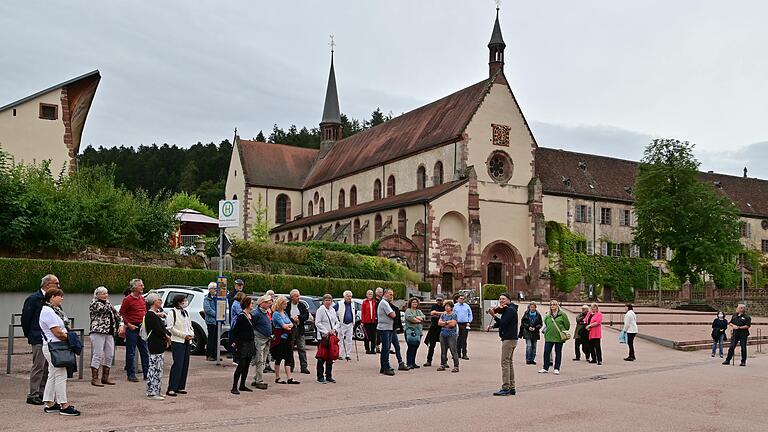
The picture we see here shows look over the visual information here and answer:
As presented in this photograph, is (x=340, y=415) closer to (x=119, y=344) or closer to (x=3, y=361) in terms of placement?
(x=3, y=361)

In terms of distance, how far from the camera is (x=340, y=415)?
11.9 metres

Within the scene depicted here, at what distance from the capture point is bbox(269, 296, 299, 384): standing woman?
14961 mm

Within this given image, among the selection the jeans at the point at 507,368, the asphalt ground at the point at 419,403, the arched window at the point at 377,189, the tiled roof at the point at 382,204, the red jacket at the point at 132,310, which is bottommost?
the asphalt ground at the point at 419,403

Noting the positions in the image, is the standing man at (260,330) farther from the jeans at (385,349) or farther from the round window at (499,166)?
the round window at (499,166)

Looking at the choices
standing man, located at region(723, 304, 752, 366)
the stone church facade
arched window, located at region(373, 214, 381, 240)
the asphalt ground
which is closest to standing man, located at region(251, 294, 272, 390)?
the asphalt ground

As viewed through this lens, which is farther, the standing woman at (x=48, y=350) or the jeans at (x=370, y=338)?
the jeans at (x=370, y=338)

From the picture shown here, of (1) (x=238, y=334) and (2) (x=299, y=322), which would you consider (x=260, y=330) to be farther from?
(2) (x=299, y=322)

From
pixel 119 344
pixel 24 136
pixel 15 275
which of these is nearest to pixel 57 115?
pixel 24 136

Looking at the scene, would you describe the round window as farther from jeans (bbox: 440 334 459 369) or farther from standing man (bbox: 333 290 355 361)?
jeans (bbox: 440 334 459 369)

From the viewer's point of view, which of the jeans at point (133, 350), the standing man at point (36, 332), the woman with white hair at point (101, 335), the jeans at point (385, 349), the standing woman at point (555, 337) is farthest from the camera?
the standing woman at point (555, 337)

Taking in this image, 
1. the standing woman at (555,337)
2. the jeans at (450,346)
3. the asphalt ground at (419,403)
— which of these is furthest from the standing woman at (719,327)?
the jeans at (450,346)

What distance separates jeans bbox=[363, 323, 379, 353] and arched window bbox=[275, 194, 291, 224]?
4924 centimetres

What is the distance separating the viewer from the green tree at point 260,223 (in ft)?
216

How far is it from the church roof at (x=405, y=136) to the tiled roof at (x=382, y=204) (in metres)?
2.82
